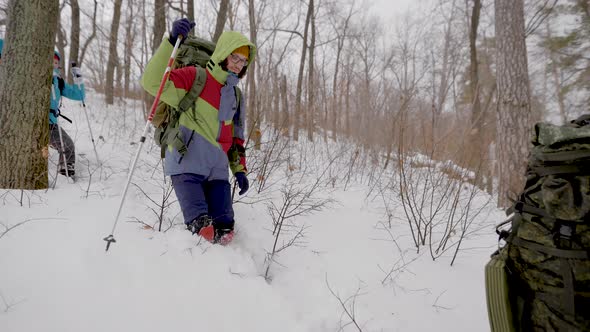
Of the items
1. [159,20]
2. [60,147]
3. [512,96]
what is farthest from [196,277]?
[159,20]

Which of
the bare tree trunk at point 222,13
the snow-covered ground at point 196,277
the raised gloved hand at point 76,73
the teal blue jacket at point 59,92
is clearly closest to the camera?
the snow-covered ground at point 196,277

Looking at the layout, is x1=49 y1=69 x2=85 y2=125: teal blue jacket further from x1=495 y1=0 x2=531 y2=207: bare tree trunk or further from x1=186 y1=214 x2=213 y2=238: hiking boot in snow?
x1=495 y1=0 x2=531 y2=207: bare tree trunk

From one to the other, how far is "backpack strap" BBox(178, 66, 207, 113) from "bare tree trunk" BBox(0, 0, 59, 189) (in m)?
1.33

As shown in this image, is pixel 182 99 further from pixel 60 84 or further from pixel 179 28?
pixel 60 84

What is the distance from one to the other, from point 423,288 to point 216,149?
1.82 m

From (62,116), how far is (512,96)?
588 centimetres

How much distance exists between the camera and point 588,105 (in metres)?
9.28

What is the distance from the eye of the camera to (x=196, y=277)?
1.57 metres

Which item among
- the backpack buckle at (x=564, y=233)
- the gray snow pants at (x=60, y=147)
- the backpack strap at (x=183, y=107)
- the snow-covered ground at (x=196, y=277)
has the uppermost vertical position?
the backpack strap at (x=183, y=107)

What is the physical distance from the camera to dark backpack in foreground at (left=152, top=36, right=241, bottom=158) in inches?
77.2

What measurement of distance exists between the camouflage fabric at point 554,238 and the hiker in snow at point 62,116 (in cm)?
354

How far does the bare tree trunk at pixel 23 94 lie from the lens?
2129mm

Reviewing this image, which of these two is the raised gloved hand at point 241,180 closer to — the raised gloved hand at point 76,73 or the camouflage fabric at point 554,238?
the camouflage fabric at point 554,238

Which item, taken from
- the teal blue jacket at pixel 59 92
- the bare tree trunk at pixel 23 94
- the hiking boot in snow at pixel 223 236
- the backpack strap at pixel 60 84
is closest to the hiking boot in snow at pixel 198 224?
the hiking boot in snow at pixel 223 236
